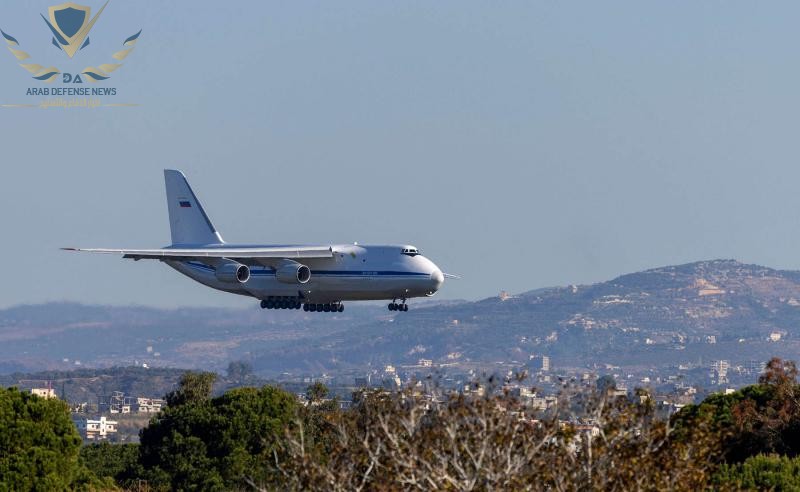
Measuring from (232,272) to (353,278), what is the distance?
644 cm

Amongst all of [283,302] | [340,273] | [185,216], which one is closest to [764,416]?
[340,273]

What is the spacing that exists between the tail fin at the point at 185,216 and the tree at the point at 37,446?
33.5 metres

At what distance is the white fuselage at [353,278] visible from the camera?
253 feet

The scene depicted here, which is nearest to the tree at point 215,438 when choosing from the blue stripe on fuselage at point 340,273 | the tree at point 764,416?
the blue stripe on fuselage at point 340,273

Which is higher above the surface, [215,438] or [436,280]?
[436,280]

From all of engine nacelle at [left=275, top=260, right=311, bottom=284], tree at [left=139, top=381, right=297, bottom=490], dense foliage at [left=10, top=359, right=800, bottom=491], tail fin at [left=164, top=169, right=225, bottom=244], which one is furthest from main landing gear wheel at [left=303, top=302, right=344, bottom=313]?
dense foliage at [left=10, top=359, right=800, bottom=491]

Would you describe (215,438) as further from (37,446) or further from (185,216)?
(185,216)

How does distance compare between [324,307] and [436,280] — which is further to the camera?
[324,307]

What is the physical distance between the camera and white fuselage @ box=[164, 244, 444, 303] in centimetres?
7706

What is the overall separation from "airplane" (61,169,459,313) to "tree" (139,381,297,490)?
4821 mm

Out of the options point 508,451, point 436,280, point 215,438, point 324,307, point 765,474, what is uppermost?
point 436,280

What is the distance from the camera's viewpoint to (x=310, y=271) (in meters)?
81.4

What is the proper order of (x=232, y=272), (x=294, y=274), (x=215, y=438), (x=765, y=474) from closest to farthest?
(x=765, y=474)
(x=215, y=438)
(x=294, y=274)
(x=232, y=272)

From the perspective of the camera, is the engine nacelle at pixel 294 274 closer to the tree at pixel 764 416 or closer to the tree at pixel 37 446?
the tree at pixel 37 446
